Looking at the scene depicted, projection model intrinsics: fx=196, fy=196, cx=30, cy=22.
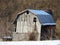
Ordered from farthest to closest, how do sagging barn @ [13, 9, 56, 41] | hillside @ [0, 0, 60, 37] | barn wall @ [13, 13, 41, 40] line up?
hillside @ [0, 0, 60, 37] → barn wall @ [13, 13, 41, 40] → sagging barn @ [13, 9, 56, 41]

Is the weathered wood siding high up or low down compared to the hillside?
down

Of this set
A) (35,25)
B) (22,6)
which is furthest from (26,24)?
(22,6)

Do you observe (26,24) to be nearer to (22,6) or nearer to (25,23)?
(25,23)

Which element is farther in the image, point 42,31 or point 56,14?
point 56,14

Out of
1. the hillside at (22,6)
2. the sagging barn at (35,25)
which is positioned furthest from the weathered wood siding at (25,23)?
the hillside at (22,6)

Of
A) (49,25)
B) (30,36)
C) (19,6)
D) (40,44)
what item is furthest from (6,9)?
(40,44)

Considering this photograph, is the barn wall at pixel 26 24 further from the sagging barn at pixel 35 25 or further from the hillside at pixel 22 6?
the hillside at pixel 22 6

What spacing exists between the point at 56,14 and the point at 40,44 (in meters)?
12.2

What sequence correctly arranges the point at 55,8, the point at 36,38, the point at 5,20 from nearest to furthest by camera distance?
the point at 36,38, the point at 5,20, the point at 55,8

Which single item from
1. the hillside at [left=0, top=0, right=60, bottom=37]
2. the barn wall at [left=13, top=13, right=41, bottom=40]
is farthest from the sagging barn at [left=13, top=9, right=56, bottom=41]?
the hillside at [left=0, top=0, right=60, bottom=37]

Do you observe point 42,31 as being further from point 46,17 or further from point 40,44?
point 40,44

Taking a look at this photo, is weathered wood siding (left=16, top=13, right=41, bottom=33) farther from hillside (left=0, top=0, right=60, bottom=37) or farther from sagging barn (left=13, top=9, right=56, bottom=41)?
hillside (left=0, top=0, right=60, bottom=37)

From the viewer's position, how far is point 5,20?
12680 mm

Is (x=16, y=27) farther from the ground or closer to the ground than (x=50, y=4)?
closer to the ground
